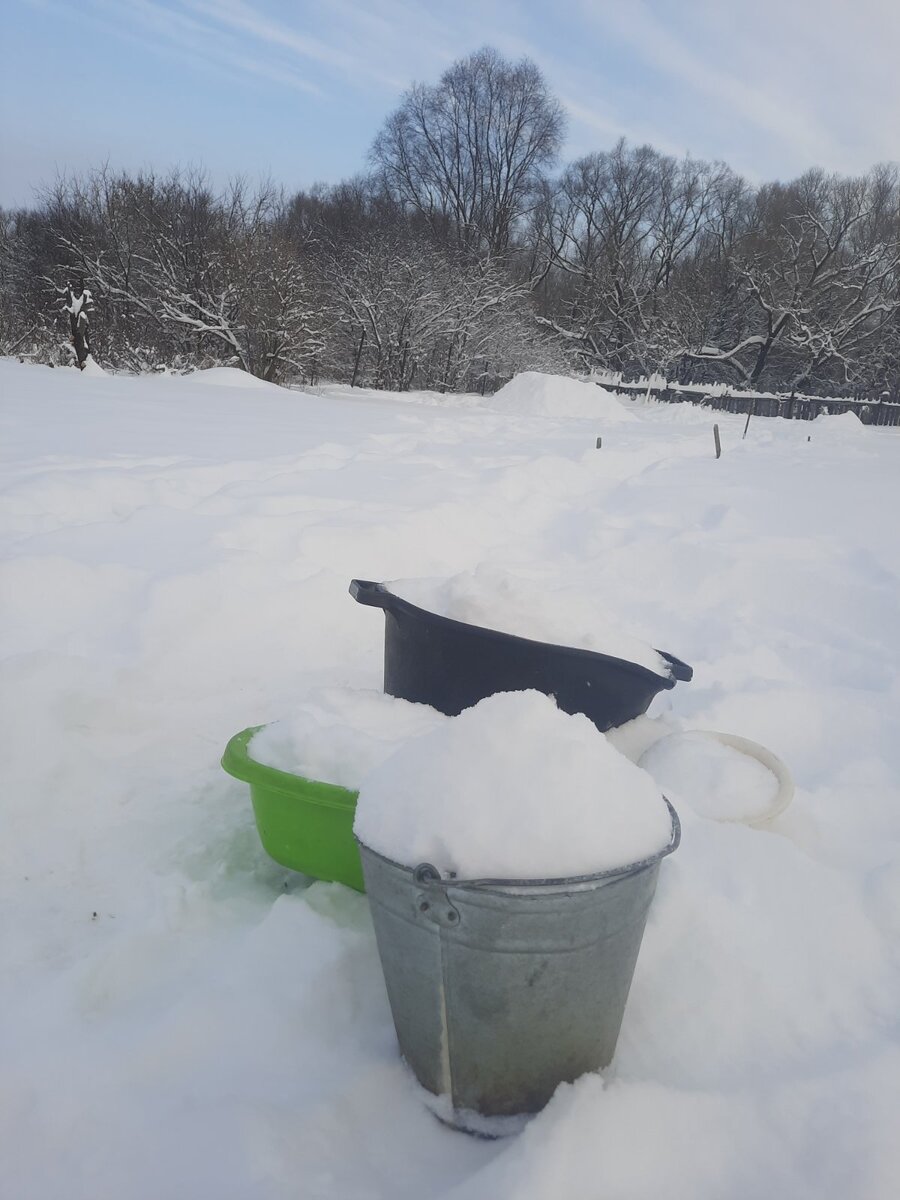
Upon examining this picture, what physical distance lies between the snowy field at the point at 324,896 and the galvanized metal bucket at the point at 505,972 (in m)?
0.07

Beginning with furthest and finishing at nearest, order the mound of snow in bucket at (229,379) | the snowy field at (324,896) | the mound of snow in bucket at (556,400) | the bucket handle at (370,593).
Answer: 1. the mound of snow in bucket at (556,400)
2. the mound of snow in bucket at (229,379)
3. the bucket handle at (370,593)
4. the snowy field at (324,896)

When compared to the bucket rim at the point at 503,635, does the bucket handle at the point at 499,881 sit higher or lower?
higher

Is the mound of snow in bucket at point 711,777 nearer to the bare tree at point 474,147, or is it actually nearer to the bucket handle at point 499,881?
the bucket handle at point 499,881

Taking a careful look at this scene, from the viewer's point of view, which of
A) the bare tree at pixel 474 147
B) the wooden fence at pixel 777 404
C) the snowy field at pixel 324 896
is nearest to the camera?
the snowy field at pixel 324 896

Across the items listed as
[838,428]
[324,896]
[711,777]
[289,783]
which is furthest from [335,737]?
[838,428]

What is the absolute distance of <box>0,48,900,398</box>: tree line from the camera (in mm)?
16312

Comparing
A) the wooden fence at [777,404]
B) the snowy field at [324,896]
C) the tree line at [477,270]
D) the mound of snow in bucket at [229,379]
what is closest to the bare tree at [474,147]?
the tree line at [477,270]

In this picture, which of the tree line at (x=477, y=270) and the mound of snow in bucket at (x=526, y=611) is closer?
the mound of snow in bucket at (x=526, y=611)

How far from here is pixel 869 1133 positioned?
1.10m

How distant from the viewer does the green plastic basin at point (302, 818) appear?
55.3 inches

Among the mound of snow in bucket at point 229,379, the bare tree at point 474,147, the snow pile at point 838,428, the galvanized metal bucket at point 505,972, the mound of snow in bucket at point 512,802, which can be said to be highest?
the bare tree at point 474,147

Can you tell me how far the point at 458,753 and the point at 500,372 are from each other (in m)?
21.6

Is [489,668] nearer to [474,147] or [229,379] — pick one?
[229,379]

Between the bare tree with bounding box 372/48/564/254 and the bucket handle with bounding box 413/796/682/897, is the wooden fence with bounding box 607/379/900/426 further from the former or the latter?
the bucket handle with bounding box 413/796/682/897
